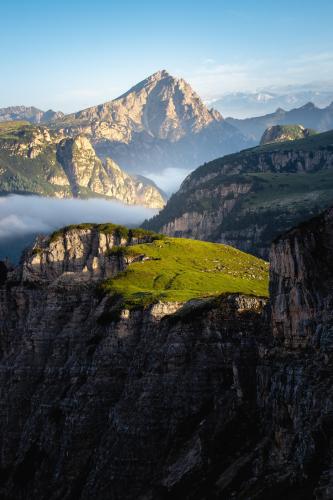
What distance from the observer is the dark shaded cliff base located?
267 feet

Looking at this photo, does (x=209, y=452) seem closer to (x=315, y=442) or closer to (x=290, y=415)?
(x=290, y=415)

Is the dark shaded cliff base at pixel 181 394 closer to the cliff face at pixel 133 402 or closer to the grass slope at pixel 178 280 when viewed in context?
the cliff face at pixel 133 402

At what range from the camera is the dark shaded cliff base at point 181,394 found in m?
81.3

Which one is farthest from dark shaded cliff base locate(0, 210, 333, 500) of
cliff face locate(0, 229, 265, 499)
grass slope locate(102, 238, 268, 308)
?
grass slope locate(102, 238, 268, 308)

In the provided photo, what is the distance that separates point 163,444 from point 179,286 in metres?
49.3

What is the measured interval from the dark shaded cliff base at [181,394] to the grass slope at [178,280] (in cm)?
410

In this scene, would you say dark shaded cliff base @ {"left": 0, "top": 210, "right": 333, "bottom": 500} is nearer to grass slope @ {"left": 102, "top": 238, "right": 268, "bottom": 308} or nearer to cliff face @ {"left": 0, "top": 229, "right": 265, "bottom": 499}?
cliff face @ {"left": 0, "top": 229, "right": 265, "bottom": 499}

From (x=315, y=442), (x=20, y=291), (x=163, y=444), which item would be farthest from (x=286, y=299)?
(x=20, y=291)

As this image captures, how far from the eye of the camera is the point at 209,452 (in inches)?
3819

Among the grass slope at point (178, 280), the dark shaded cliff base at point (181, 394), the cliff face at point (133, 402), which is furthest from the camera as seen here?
the grass slope at point (178, 280)

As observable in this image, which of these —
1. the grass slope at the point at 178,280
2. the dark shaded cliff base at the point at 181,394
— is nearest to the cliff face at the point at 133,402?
the dark shaded cliff base at the point at 181,394

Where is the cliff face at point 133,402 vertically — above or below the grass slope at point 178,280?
below

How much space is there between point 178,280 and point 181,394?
1970 inches

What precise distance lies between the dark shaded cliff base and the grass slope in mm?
4096
